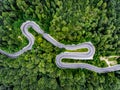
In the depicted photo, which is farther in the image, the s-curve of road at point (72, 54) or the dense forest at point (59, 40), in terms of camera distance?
the s-curve of road at point (72, 54)

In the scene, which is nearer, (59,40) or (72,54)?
(72,54)

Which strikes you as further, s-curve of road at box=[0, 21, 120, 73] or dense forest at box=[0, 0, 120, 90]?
s-curve of road at box=[0, 21, 120, 73]

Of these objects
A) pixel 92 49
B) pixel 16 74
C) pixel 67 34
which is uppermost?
pixel 67 34

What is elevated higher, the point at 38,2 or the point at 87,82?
the point at 38,2

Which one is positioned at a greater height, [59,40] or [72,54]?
[59,40]

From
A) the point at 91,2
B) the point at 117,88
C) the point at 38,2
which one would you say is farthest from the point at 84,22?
the point at 117,88

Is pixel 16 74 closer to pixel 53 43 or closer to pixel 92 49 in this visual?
pixel 53 43

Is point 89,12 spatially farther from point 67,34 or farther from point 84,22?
point 67,34
